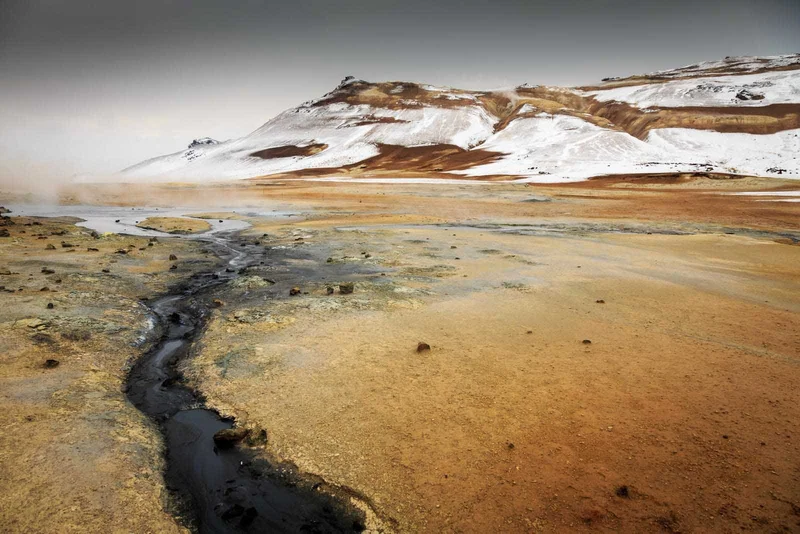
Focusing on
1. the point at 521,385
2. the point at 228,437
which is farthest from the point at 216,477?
the point at 521,385

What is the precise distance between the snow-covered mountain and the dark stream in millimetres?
58843

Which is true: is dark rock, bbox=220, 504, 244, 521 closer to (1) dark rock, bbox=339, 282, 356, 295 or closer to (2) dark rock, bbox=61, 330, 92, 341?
(2) dark rock, bbox=61, 330, 92, 341

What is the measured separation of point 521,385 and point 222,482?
12.4 feet

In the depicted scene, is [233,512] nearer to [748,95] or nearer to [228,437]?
[228,437]

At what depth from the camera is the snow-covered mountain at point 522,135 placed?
224 ft

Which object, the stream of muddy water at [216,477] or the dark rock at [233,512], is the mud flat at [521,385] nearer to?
the stream of muddy water at [216,477]

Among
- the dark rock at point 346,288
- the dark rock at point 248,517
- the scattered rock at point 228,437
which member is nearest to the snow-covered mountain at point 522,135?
the dark rock at point 346,288

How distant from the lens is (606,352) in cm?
680

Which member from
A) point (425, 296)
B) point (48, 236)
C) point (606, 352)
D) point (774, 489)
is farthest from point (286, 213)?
point (774, 489)

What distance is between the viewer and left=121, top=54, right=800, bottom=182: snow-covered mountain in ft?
224

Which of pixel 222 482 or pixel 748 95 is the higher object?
pixel 748 95

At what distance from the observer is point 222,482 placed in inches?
163

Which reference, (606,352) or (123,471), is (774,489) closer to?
(606,352)

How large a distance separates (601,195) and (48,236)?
42.6 meters
